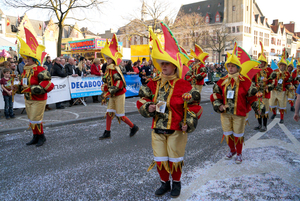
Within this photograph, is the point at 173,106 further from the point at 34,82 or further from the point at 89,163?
the point at 34,82

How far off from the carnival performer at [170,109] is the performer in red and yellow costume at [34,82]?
2.98m

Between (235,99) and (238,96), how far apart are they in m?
0.07

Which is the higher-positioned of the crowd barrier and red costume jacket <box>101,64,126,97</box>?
red costume jacket <box>101,64,126,97</box>

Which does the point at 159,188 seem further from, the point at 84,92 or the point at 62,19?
the point at 62,19

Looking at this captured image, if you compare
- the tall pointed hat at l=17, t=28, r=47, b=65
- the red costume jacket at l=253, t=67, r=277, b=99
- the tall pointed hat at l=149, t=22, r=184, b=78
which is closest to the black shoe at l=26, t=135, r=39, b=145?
the tall pointed hat at l=17, t=28, r=47, b=65

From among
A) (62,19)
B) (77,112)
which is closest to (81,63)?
(77,112)

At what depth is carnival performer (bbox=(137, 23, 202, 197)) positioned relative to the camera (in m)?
3.06

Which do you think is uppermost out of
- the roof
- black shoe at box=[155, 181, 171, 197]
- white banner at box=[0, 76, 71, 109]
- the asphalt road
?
the roof

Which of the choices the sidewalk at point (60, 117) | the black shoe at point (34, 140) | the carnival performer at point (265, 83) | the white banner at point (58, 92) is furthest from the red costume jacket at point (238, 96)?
the white banner at point (58, 92)

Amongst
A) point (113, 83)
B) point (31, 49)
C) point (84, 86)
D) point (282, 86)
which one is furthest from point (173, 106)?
point (84, 86)

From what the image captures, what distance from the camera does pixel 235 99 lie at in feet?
14.4

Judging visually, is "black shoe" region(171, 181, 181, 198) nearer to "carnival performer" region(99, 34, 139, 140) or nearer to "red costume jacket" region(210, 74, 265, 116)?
"red costume jacket" region(210, 74, 265, 116)

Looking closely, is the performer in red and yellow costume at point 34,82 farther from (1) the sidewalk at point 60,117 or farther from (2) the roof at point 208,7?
(2) the roof at point 208,7

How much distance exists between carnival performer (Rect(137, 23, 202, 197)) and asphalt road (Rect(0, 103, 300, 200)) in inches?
22.2
